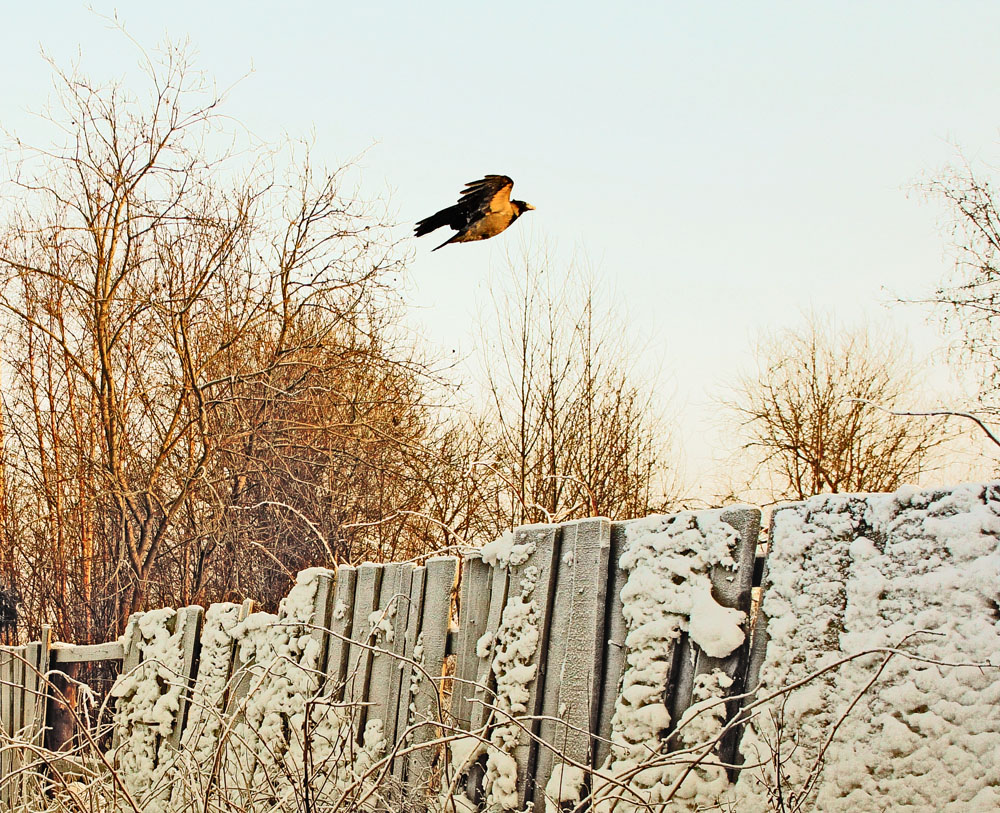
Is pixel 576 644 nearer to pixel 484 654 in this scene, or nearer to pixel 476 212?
pixel 484 654

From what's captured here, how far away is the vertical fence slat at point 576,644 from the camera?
235 centimetres

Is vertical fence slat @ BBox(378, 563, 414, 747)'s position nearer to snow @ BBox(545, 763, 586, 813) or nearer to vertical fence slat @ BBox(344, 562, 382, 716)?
vertical fence slat @ BBox(344, 562, 382, 716)

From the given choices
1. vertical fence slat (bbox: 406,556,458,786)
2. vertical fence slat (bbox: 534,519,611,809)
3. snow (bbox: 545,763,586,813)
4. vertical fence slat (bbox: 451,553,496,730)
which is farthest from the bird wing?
snow (bbox: 545,763,586,813)

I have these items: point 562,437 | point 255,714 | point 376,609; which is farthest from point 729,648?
point 562,437

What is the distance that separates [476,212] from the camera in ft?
18.0

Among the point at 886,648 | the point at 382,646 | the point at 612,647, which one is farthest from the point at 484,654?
the point at 886,648

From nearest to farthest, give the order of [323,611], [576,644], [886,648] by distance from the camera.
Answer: [886,648] < [576,644] < [323,611]

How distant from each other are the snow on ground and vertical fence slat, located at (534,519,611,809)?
49 cm

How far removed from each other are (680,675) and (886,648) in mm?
645

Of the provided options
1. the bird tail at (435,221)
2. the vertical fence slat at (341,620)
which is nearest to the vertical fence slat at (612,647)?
the vertical fence slat at (341,620)

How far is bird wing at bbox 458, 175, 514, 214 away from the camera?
5.46 meters

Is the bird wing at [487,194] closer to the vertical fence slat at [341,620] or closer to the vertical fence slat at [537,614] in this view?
the vertical fence slat at [341,620]

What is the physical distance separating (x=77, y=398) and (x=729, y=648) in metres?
9.63

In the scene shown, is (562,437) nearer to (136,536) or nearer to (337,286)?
(337,286)
